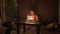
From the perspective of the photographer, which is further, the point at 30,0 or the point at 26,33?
the point at 30,0

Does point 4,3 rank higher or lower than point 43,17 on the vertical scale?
higher

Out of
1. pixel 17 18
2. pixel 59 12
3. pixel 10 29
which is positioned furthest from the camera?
pixel 17 18

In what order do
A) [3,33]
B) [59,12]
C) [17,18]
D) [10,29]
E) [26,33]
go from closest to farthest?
[3,33] → [10,29] → [26,33] → [59,12] → [17,18]

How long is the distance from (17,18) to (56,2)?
6.03 feet

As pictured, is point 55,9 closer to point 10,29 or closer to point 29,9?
point 29,9

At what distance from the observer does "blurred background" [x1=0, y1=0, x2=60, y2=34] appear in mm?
6703

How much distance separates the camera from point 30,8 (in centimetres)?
692

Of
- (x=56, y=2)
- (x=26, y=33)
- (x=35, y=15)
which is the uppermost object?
(x=56, y=2)

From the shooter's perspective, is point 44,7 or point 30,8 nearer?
point 44,7

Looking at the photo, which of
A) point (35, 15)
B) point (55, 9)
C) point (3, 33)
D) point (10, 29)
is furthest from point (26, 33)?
point (55, 9)

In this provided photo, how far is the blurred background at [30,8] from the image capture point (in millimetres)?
6703

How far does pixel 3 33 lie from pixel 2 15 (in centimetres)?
344

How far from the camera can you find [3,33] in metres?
3.79

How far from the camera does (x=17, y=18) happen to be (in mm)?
7070
